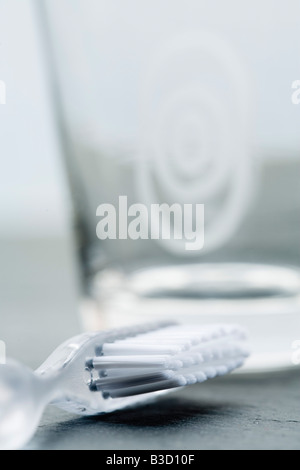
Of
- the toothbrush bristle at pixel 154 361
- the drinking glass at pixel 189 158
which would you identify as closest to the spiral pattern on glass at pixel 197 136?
the drinking glass at pixel 189 158

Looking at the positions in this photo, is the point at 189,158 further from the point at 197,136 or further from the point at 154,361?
the point at 154,361

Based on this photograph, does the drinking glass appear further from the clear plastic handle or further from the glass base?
the clear plastic handle

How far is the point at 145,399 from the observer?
36cm

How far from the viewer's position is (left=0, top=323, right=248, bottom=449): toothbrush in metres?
0.28

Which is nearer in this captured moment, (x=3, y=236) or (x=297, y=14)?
(x=297, y=14)

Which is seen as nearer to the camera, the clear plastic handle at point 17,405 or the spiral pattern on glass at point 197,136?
the clear plastic handle at point 17,405

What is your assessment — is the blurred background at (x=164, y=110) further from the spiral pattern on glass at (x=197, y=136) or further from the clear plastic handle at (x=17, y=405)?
the clear plastic handle at (x=17, y=405)

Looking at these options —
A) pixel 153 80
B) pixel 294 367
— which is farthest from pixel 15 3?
pixel 294 367

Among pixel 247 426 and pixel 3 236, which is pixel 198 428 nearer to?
pixel 247 426

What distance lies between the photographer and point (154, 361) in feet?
1.06

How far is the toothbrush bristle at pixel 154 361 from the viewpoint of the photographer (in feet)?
1.06

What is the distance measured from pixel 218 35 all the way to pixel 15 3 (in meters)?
0.22
